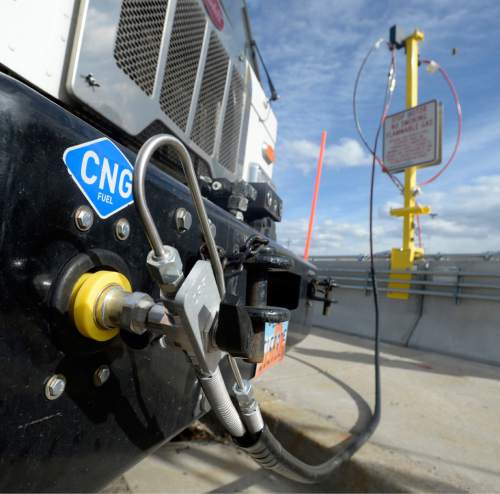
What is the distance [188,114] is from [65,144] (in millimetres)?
835

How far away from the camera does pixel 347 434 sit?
5.41 ft

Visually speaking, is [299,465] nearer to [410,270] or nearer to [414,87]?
[410,270]

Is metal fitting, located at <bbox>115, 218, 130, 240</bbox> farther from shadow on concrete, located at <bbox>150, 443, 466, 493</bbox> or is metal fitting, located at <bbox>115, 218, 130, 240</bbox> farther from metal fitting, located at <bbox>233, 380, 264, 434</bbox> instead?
shadow on concrete, located at <bbox>150, 443, 466, 493</bbox>

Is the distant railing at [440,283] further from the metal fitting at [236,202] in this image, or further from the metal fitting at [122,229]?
the metal fitting at [122,229]

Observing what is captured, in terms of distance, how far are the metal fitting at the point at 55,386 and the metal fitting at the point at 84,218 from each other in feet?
0.76

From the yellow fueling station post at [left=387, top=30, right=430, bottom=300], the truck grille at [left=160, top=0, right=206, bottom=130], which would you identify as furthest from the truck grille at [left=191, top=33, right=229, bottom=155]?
the yellow fueling station post at [left=387, top=30, right=430, bottom=300]

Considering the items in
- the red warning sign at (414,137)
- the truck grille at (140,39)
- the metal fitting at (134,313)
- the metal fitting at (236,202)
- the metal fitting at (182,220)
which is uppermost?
the red warning sign at (414,137)

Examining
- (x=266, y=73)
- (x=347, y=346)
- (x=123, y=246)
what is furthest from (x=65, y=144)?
(x=347, y=346)

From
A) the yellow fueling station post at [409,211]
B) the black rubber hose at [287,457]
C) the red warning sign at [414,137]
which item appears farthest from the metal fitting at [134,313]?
the red warning sign at [414,137]

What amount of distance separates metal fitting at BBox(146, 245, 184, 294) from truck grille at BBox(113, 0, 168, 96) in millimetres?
668

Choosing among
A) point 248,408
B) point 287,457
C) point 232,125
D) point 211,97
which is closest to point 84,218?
point 248,408

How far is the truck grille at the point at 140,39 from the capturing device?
0.97 metres

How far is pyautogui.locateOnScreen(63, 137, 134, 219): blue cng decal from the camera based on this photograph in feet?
1.90

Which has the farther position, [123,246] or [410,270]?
[410,270]
